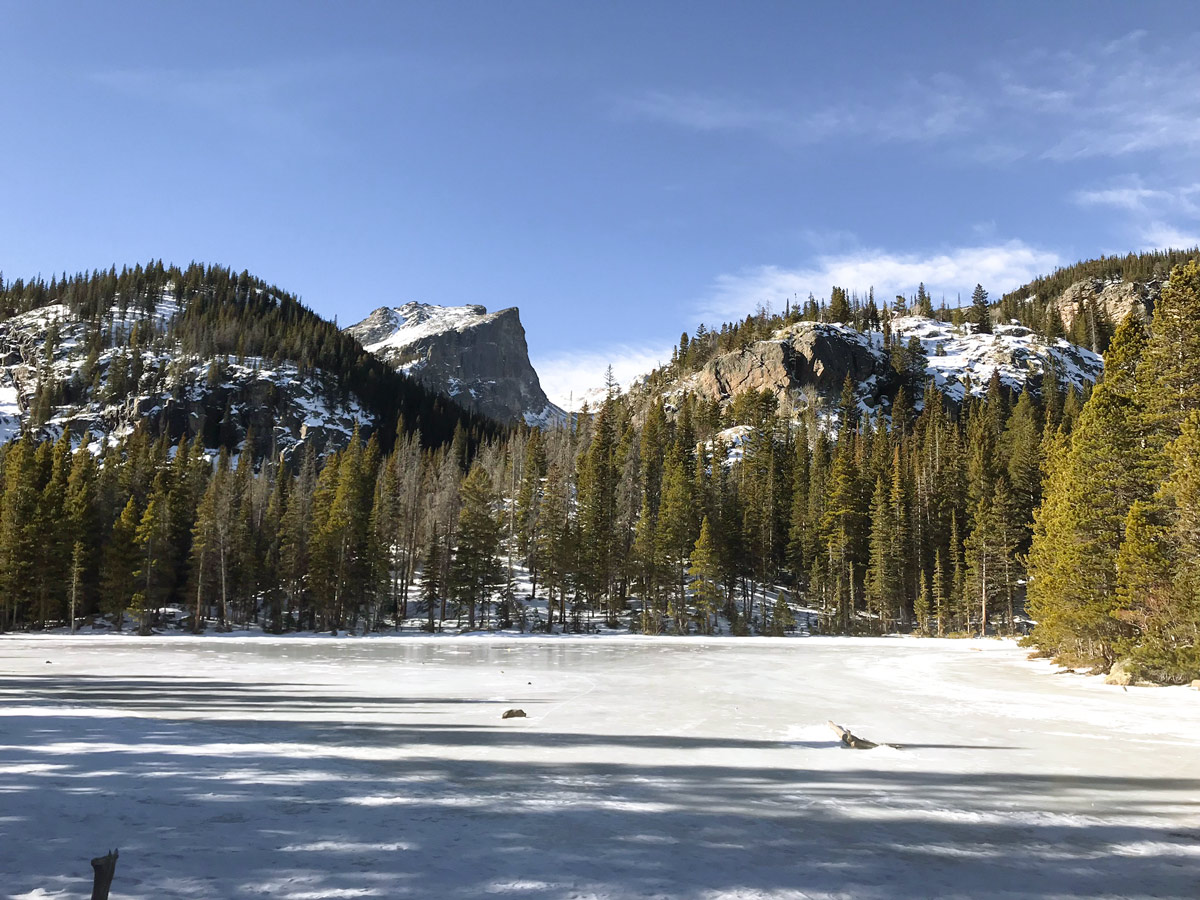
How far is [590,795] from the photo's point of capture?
836 cm

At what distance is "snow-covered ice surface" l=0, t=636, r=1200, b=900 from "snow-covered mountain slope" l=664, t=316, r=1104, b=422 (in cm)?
12296

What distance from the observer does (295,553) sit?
62.2 metres

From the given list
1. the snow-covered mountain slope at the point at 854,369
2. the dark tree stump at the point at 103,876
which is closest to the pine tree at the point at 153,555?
the dark tree stump at the point at 103,876

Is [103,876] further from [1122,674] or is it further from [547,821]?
[1122,674]

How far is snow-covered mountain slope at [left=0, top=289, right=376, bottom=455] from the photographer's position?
145750 millimetres

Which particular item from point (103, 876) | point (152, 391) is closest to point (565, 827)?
point (103, 876)

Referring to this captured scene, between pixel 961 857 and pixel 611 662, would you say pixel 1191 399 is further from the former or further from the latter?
pixel 961 857

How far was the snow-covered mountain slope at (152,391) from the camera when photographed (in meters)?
146

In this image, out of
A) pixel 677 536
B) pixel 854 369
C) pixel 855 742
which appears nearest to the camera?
pixel 855 742

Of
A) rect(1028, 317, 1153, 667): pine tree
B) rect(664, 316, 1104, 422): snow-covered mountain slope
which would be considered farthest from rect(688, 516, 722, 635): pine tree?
rect(664, 316, 1104, 422): snow-covered mountain slope

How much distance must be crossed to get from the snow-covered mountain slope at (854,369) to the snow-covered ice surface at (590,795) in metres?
123

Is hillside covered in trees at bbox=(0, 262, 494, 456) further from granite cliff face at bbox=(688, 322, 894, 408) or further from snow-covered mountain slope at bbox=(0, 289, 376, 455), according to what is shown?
granite cliff face at bbox=(688, 322, 894, 408)

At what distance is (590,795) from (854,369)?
478ft

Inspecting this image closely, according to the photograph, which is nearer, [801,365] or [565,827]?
[565,827]
